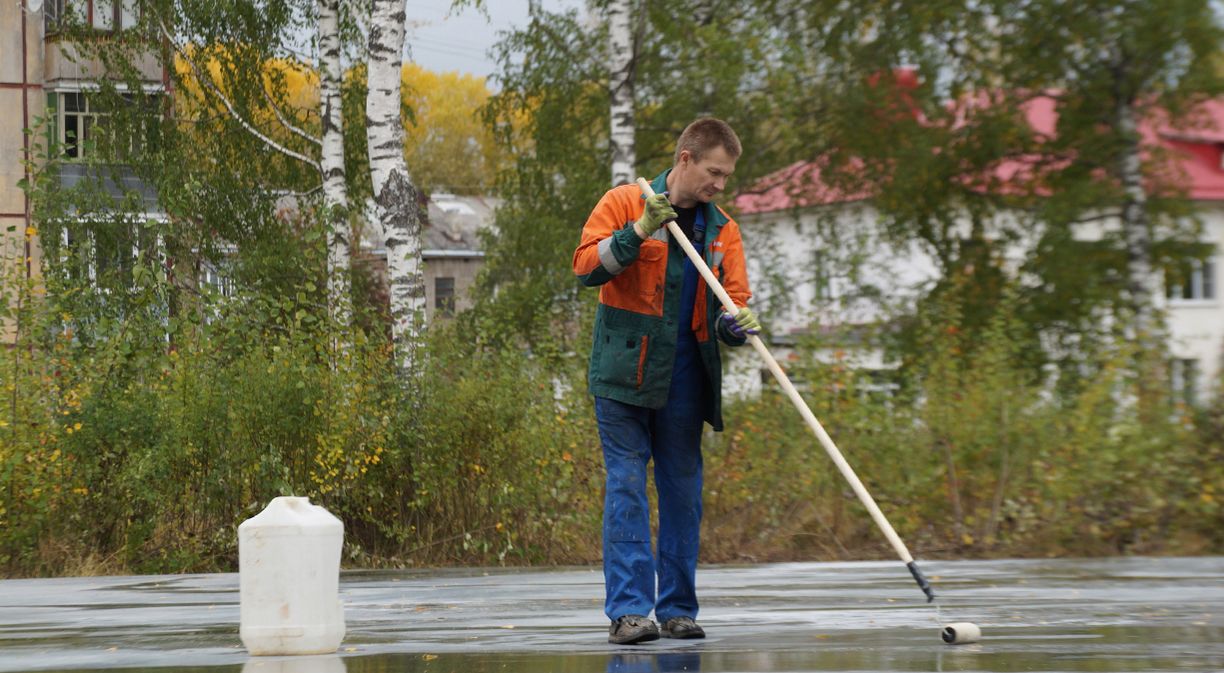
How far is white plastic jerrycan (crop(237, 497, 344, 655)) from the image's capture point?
570 centimetres

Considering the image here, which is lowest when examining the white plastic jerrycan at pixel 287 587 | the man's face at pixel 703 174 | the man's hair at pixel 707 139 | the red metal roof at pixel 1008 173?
the white plastic jerrycan at pixel 287 587

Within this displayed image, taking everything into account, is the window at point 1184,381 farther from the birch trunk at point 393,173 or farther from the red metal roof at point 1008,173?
the birch trunk at point 393,173

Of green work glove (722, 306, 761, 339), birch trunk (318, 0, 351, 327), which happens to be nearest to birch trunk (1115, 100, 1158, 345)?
birch trunk (318, 0, 351, 327)

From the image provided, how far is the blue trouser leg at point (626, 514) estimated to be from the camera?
6.10 m

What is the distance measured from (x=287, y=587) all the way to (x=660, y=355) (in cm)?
161

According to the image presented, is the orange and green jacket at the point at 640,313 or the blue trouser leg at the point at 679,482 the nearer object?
the orange and green jacket at the point at 640,313

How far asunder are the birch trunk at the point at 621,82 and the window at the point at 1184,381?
19.5 feet

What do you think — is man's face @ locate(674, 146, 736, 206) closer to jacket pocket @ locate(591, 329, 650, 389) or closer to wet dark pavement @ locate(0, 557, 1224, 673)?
jacket pocket @ locate(591, 329, 650, 389)

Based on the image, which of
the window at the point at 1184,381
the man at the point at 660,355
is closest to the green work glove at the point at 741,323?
the man at the point at 660,355

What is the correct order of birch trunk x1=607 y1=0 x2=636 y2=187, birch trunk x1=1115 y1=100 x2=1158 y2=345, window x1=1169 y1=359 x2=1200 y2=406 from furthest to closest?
birch trunk x1=1115 y1=100 x2=1158 y2=345, birch trunk x1=607 y1=0 x2=636 y2=187, window x1=1169 y1=359 x2=1200 y2=406

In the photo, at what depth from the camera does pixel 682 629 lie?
20.3 feet

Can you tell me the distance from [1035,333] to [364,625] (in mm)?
15245

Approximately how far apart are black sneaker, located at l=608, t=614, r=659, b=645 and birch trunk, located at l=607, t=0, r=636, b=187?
39.2 feet

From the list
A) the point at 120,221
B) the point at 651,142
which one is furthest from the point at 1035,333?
the point at 120,221
